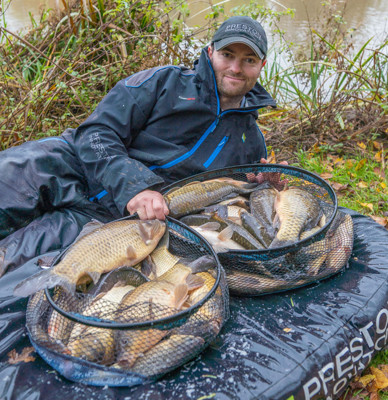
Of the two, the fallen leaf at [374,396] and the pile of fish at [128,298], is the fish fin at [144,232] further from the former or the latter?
the fallen leaf at [374,396]

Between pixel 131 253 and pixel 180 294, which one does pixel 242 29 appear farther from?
pixel 180 294

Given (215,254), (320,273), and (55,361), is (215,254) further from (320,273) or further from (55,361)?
(55,361)

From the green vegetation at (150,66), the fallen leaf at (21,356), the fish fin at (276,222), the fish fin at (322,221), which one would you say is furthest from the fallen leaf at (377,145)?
the fallen leaf at (21,356)

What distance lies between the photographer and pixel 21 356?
5.89 feet

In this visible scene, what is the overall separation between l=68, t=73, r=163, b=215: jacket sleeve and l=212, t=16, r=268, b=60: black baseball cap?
520 millimetres

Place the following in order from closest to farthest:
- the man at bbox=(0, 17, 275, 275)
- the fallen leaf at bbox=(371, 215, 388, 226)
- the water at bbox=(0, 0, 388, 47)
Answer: the man at bbox=(0, 17, 275, 275)
the fallen leaf at bbox=(371, 215, 388, 226)
the water at bbox=(0, 0, 388, 47)

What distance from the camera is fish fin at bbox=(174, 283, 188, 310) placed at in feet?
6.16

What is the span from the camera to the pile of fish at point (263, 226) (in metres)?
2.13

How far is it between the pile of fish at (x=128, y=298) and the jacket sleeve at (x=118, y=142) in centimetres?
30

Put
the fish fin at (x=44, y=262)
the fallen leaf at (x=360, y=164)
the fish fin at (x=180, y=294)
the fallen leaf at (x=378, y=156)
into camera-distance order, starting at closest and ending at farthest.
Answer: the fish fin at (x=180, y=294) → the fish fin at (x=44, y=262) → the fallen leaf at (x=360, y=164) → the fallen leaf at (x=378, y=156)

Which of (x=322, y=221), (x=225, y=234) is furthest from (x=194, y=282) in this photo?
(x=322, y=221)

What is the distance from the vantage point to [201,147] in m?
3.00

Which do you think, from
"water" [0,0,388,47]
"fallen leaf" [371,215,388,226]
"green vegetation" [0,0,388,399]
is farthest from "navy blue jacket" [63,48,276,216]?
"water" [0,0,388,47]

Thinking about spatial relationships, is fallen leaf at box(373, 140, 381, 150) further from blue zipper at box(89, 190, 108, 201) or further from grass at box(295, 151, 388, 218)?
blue zipper at box(89, 190, 108, 201)
